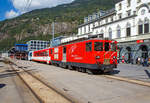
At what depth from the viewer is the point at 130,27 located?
110 feet

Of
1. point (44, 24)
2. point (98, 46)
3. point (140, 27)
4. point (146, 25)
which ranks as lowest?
point (98, 46)

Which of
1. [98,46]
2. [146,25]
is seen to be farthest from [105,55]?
[146,25]

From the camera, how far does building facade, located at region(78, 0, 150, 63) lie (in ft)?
99.6

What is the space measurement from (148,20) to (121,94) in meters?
26.2

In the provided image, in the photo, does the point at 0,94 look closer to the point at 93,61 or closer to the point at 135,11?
the point at 93,61

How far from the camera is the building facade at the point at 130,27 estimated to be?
99.6 ft

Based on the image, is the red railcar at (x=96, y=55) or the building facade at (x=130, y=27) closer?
the red railcar at (x=96, y=55)

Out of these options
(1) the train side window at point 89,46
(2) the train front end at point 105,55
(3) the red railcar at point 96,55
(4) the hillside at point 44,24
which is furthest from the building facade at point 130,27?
(4) the hillside at point 44,24

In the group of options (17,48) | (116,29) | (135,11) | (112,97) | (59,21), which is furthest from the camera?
(59,21)

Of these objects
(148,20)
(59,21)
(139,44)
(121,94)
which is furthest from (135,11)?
(59,21)

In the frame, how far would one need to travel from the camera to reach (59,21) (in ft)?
452

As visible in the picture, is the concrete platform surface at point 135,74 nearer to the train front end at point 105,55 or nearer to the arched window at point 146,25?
the train front end at point 105,55

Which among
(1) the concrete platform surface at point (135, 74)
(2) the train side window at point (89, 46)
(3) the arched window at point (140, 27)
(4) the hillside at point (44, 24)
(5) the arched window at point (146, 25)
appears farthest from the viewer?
(4) the hillside at point (44, 24)

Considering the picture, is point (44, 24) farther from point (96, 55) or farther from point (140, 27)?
point (96, 55)
